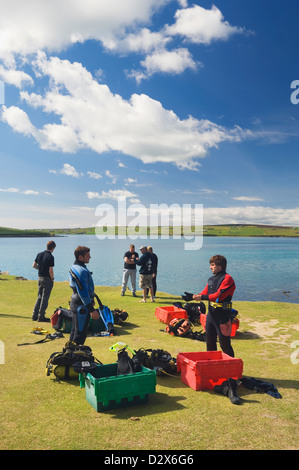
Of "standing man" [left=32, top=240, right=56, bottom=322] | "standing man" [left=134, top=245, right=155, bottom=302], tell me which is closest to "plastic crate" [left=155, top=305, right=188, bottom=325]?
"standing man" [left=134, top=245, right=155, bottom=302]

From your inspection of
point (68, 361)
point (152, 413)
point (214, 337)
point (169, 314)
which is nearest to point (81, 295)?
point (68, 361)

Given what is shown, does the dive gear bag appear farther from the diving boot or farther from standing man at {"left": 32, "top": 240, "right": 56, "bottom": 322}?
standing man at {"left": 32, "top": 240, "right": 56, "bottom": 322}

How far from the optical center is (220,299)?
749 centimetres

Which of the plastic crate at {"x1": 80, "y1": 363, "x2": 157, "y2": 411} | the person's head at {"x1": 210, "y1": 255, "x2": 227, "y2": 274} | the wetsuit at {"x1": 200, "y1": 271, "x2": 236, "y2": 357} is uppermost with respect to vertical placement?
the person's head at {"x1": 210, "y1": 255, "x2": 227, "y2": 274}

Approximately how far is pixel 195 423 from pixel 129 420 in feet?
3.63

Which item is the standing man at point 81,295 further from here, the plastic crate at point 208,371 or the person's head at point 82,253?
the plastic crate at point 208,371

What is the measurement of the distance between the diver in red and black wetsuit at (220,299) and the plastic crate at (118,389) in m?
2.10

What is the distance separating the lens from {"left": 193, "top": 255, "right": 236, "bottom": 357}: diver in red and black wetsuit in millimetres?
7477

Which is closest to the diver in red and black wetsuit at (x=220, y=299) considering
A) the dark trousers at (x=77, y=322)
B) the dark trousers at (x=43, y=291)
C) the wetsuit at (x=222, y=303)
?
the wetsuit at (x=222, y=303)

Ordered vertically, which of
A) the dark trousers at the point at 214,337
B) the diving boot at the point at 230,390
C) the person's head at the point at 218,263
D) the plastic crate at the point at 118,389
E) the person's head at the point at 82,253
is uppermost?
the person's head at the point at 82,253

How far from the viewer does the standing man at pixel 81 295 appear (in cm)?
758

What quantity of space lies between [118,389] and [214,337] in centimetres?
287

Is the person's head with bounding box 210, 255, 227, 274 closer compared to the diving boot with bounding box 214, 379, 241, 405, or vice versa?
the diving boot with bounding box 214, 379, 241, 405

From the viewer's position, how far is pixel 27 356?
8875 mm
